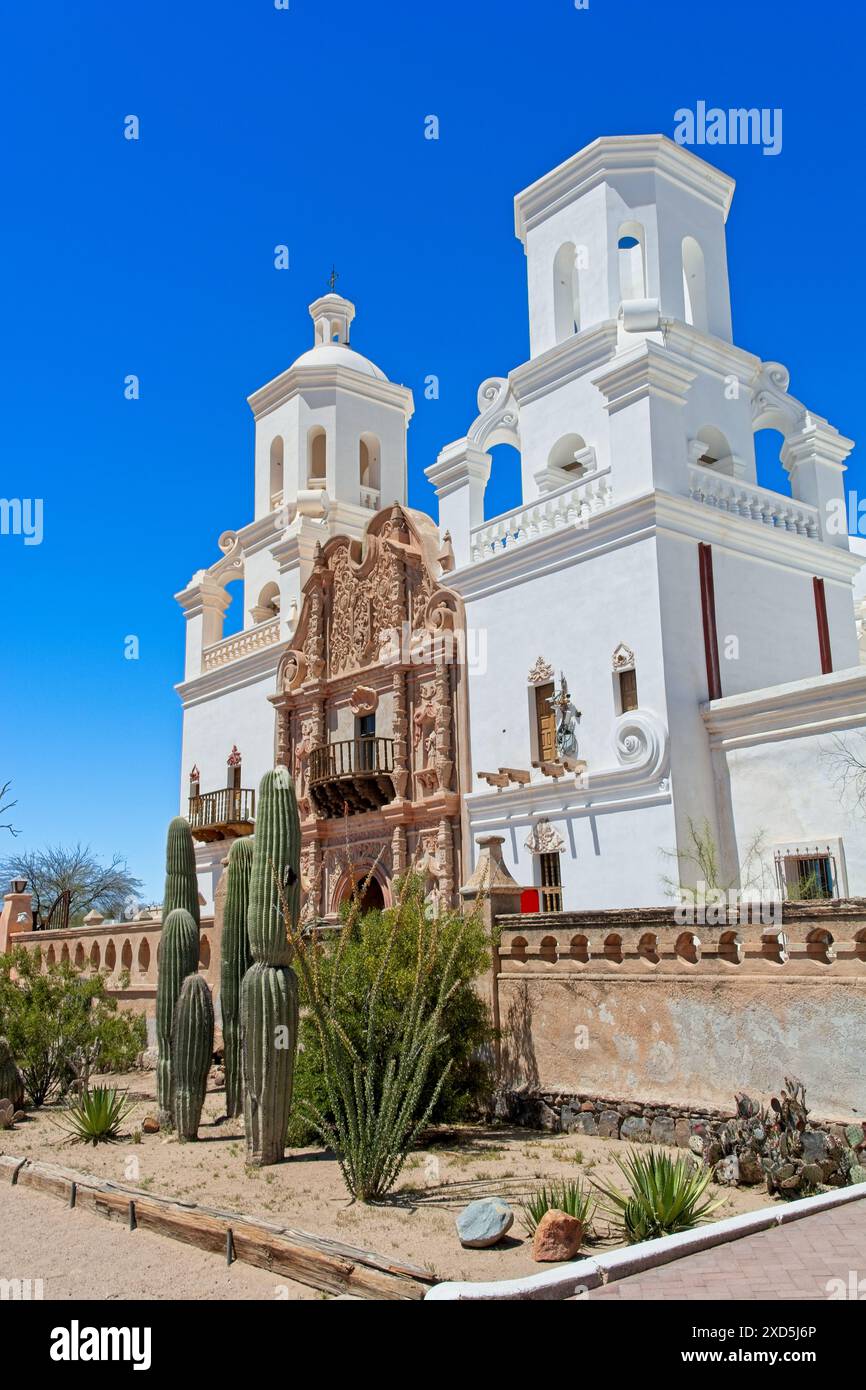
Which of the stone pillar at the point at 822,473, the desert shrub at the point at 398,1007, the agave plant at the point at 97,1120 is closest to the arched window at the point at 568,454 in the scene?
the stone pillar at the point at 822,473

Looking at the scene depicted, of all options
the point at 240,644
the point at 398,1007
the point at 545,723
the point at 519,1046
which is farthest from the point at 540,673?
the point at 240,644

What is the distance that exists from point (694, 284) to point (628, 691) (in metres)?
9.24

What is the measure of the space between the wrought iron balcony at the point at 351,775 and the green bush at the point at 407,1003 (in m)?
8.84

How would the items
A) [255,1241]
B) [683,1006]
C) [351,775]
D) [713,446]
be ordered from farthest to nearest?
[351,775] → [713,446] → [683,1006] → [255,1241]

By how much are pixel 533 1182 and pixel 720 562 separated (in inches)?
440

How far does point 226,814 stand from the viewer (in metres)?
25.5

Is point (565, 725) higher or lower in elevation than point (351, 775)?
higher

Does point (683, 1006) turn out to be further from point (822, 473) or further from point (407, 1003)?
point (822, 473)

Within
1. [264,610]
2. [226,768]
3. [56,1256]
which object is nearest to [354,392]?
[264,610]

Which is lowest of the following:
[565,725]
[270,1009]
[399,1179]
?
[399,1179]

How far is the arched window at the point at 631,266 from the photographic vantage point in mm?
20812

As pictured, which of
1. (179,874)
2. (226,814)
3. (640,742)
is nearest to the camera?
(179,874)

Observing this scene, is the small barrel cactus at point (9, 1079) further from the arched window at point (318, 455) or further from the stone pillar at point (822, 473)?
the arched window at point (318, 455)

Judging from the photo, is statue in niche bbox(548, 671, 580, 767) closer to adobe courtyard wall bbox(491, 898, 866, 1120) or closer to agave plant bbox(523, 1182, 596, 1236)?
adobe courtyard wall bbox(491, 898, 866, 1120)
